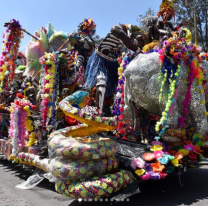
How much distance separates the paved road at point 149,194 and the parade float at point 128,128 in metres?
0.32

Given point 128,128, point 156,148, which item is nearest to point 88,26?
point 128,128

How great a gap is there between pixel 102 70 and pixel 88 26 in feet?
4.97

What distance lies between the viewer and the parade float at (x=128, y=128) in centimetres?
262

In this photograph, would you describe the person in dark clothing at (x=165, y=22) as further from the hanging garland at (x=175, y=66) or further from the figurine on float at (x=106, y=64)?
the hanging garland at (x=175, y=66)

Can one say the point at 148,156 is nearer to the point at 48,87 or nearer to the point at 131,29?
the point at 48,87

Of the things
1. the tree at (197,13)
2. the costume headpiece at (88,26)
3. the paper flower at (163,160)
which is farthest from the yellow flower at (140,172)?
the tree at (197,13)

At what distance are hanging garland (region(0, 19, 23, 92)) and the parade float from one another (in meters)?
1.87

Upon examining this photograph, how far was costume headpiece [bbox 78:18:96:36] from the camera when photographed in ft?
19.0

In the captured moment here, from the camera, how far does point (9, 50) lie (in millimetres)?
6242

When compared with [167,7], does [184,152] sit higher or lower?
lower

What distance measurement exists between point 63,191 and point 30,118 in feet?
7.53

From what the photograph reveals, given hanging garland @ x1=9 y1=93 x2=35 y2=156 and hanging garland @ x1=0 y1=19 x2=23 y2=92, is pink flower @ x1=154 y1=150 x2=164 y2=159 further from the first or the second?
hanging garland @ x1=0 y1=19 x2=23 y2=92

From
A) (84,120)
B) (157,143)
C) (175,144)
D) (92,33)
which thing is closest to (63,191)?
(84,120)

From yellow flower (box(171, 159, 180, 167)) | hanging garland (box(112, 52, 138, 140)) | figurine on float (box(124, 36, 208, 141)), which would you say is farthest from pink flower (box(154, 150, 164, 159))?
hanging garland (box(112, 52, 138, 140))
